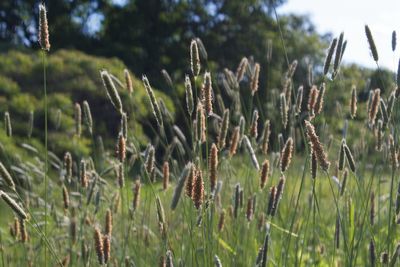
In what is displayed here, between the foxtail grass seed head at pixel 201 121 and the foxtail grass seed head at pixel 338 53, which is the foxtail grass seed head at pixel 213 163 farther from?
the foxtail grass seed head at pixel 338 53

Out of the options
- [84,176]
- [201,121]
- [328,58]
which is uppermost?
[328,58]

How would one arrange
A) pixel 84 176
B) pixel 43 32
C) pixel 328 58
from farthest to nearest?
pixel 84 176 < pixel 328 58 < pixel 43 32

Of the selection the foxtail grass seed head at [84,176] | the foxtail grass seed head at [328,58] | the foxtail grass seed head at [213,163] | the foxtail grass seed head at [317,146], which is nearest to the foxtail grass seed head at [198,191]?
the foxtail grass seed head at [213,163]

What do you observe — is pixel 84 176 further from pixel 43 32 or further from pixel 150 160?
pixel 43 32

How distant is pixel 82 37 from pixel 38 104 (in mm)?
10149

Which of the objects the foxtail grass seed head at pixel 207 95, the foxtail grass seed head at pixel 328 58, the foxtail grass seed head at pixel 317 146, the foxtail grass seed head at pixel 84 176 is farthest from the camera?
the foxtail grass seed head at pixel 84 176

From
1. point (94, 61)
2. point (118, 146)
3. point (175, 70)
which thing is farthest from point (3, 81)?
point (175, 70)

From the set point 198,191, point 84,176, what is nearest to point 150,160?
point 84,176

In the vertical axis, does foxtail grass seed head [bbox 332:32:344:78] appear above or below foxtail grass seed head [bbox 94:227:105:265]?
above

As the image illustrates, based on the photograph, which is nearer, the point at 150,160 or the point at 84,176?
the point at 150,160

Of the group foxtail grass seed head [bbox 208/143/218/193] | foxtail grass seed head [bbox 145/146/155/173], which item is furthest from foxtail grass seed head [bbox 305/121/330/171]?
foxtail grass seed head [bbox 145/146/155/173]

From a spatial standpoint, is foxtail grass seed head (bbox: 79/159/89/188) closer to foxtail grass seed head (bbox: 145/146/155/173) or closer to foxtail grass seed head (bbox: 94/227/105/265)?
foxtail grass seed head (bbox: 145/146/155/173)

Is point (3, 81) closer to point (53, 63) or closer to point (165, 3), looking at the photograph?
point (53, 63)

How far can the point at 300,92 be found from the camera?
2025 mm
